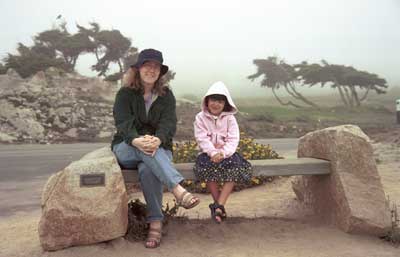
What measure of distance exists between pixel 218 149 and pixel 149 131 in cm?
70

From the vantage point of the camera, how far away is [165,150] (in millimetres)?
4777

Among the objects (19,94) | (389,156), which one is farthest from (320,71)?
(389,156)

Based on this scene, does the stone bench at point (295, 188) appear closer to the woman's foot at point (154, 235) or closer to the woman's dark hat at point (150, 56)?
the woman's foot at point (154, 235)

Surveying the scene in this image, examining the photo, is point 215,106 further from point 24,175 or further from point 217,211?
point 24,175

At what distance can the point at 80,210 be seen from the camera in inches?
163

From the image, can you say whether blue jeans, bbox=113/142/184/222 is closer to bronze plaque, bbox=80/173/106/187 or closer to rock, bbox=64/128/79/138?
bronze plaque, bbox=80/173/106/187

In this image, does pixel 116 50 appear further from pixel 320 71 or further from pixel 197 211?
pixel 197 211

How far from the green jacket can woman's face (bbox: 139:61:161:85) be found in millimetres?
148

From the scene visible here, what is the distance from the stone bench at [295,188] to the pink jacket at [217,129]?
32cm

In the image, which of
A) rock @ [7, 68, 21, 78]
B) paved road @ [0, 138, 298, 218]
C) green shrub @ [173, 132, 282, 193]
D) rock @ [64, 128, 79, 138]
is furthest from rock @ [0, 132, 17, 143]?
green shrub @ [173, 132, 282, 193]

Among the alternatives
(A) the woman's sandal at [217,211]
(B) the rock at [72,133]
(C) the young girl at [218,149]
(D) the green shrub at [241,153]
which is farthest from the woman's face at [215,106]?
(B) the rock at [72,133]

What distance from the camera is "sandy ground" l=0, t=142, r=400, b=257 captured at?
4.39m

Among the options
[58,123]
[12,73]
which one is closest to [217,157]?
[58,123]

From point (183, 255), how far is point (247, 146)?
167 inches
